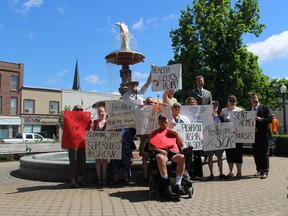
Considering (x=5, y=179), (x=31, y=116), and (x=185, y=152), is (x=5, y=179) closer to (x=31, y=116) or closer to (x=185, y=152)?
(x=185, y=152)

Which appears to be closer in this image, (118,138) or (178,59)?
(118,138)

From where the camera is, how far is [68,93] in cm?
5744

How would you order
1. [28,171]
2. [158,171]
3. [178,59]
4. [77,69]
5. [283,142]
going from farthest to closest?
[77,69] < [178,59] < [283,142] < [28,171] < [158,171]

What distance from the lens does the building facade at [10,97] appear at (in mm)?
49500

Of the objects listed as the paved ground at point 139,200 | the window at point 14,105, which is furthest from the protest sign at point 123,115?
the window at point 14,105

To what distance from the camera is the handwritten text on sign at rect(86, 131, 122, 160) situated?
8.05m

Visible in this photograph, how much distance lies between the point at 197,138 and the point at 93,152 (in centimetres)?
247

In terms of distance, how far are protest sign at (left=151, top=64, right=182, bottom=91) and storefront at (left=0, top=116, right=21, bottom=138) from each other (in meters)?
44.9

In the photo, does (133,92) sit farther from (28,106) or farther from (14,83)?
(28,106)

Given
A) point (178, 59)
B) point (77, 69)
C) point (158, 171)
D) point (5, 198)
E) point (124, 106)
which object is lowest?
point (5, 198)

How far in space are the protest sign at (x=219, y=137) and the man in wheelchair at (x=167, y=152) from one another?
5.58 ft

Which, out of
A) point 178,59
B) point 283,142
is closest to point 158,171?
point 283,142

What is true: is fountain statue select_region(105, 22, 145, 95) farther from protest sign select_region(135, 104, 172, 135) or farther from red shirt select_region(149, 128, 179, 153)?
red shirt select_region(149, 128, 179, 153)

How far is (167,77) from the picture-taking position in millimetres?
8688
